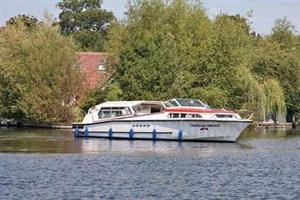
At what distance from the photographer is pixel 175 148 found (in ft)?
174

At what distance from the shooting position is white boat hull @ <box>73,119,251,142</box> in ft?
193

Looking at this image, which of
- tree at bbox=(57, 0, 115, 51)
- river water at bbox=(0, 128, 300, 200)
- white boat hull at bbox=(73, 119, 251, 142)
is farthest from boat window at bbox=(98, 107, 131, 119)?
tree at bbox=(57, 0, 115, 51)

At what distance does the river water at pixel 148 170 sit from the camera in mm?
30531

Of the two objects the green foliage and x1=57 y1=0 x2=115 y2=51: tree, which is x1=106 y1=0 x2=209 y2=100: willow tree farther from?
x1=57 y1=0 x2=115 y2=51: tree

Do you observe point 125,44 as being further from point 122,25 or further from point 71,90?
point 71,90

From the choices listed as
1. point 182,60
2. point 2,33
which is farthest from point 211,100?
point 2,33

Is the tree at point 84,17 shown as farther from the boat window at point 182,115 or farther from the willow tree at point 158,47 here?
the boat window at point 182,115

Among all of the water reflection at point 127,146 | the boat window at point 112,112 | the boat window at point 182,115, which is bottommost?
the water reflection at point 127,146

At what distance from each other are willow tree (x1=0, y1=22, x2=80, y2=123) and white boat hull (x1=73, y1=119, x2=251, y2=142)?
22381mm

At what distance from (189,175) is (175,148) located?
1672 cm

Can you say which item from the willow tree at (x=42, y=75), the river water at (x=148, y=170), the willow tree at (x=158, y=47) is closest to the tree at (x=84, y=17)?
the willow tree at (x=42, y=75)

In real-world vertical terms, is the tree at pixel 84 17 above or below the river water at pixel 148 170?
above

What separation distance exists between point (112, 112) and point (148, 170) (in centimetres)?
2512

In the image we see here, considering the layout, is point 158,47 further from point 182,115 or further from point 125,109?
point 182,115
